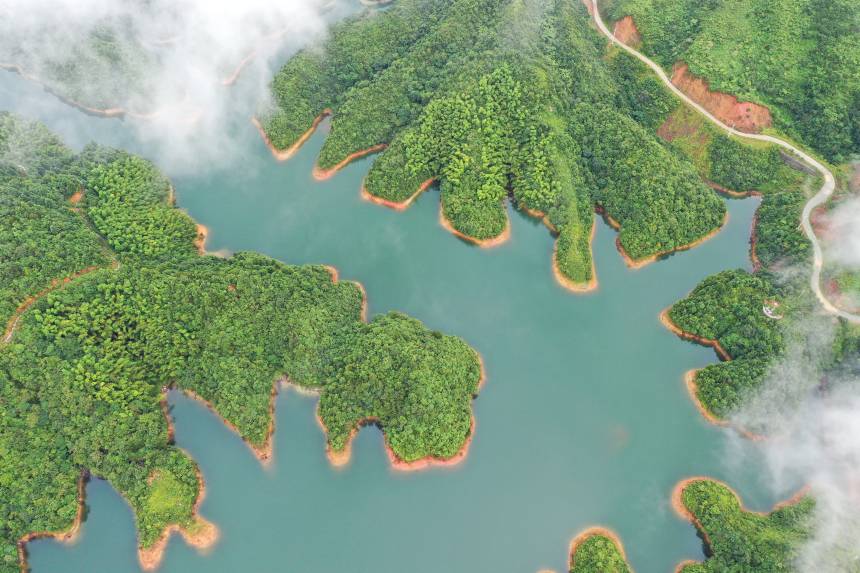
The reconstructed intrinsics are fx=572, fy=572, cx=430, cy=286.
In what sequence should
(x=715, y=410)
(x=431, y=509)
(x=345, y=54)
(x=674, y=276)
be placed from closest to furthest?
(x=431, y=509), (x=715, y=410), (x=674, y=276), (x=345, y=54)

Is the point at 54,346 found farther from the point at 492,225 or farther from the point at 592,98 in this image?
the point at 592,98

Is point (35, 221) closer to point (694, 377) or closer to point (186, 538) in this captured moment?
point (186, 538)

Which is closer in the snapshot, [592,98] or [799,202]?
[799,202]

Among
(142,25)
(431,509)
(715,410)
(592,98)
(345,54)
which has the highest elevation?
(142,25)

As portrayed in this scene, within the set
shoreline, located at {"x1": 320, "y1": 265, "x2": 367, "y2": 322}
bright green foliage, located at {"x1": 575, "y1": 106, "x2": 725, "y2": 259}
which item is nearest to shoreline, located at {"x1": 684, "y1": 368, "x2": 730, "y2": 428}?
bright green foliage, located at {"x1": 575, "y1": 106, "x2": 725, "y2": 259}

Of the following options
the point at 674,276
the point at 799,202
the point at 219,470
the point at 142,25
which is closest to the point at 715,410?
the point at 674,276

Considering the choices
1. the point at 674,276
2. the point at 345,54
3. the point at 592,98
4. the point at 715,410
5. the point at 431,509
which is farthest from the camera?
the point at 345,54
